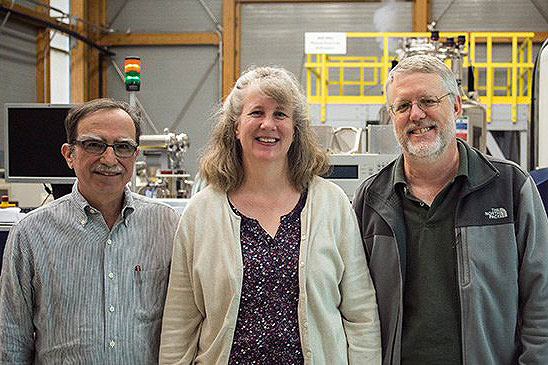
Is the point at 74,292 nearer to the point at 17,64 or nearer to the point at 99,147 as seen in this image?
the point at 99,147

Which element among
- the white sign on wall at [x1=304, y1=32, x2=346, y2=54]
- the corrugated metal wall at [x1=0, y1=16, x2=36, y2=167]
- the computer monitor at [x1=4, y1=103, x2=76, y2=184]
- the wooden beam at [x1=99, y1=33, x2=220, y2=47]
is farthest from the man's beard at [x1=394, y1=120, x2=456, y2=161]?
the wooden beam at [x1=99, y1=33, x2=220, y2=47]

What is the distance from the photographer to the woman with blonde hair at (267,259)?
5.57 feet

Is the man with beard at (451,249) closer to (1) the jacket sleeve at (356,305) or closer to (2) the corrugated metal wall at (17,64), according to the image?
(1) the jacket sleeve at (356,305)

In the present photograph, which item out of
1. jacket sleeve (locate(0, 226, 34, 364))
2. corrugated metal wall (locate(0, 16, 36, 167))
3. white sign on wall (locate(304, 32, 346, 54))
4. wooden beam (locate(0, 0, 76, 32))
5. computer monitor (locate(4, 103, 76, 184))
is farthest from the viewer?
corrugated metal wall (locate(0, 16, 36, 167))

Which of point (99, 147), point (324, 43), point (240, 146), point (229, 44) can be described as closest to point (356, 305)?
point (240, 146)

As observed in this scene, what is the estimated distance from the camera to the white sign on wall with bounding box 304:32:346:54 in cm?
709

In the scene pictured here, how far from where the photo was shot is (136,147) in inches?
69.9

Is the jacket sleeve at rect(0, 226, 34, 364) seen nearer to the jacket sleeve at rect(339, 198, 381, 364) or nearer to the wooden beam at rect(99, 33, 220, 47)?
the jacket sleeve at rect(339, 198, 381, 364)

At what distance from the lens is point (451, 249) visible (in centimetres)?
178

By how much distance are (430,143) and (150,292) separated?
33.3 inches

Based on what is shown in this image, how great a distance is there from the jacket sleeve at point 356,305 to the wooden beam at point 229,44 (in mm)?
8093

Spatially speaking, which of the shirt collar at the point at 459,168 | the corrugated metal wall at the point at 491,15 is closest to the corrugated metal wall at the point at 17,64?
the corrugated metal wall at the point at 491,15

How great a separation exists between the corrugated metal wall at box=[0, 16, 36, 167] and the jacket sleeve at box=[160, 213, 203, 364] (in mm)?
6900

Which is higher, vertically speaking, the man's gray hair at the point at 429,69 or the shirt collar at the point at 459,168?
the man's gray hair at the point at 429,69
